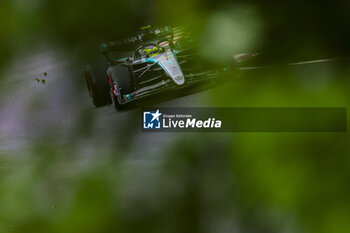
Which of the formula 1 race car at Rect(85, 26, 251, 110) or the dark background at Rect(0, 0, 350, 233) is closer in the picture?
the dark background at Rect(0, 0, 350, 233)

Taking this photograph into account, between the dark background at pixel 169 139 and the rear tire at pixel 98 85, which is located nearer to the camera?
the dark background at pixel 169 139

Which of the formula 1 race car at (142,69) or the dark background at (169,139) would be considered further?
the formula 1 race car at (142,69)

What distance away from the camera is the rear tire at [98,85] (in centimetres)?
118

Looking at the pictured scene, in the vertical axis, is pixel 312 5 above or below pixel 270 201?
above

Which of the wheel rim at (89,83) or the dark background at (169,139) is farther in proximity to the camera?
the wheel rim at (89,83)

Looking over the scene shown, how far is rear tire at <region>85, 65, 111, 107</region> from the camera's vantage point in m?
1.18

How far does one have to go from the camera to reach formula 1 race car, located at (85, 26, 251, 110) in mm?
1151

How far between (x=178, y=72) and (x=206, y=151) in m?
0.25

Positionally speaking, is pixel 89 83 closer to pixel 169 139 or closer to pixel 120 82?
pixel 120 82

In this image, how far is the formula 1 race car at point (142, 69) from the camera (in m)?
1.15

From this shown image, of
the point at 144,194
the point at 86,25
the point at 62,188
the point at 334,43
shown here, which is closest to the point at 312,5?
the point at 334,43

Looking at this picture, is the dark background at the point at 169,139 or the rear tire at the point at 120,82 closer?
the dark background at the point at 169,139

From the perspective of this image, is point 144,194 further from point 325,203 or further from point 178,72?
point 325,203

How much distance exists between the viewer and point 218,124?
3.66 feet
